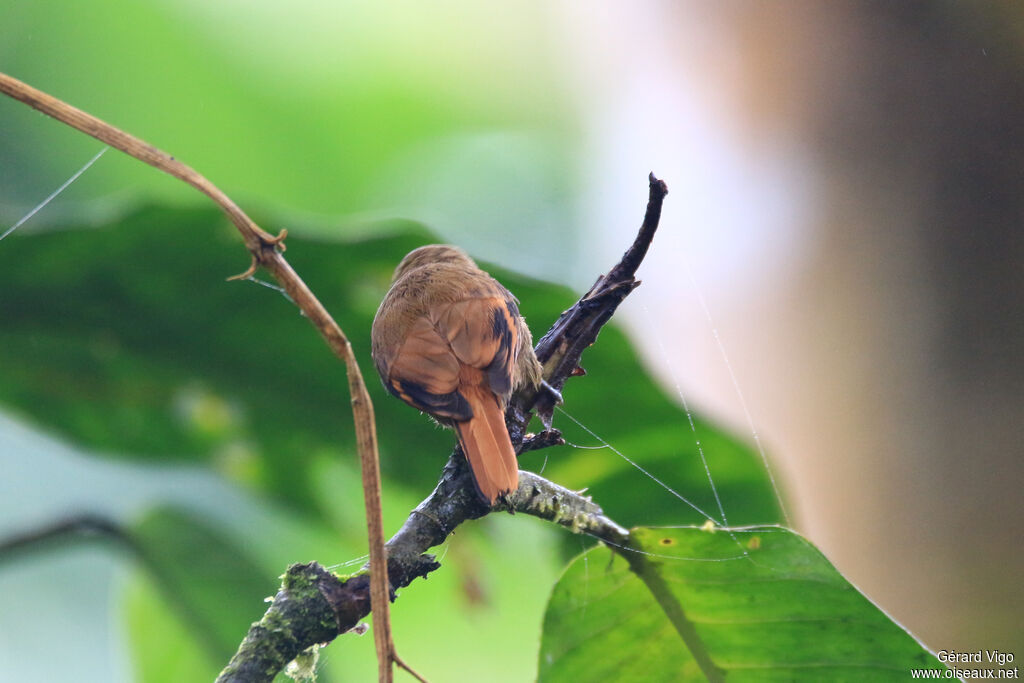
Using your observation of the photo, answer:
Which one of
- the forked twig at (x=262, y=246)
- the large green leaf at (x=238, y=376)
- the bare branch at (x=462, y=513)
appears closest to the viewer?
the forked twig at (x=262, y=246)

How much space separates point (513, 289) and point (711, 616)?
434 mm

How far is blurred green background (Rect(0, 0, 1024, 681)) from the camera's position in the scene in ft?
3.04

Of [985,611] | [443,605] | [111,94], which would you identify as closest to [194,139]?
[111,94]

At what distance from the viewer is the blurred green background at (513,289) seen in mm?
926

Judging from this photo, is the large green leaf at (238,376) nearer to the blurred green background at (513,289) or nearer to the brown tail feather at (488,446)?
the blurred green background at (513,289)

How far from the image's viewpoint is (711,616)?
25.4 inches

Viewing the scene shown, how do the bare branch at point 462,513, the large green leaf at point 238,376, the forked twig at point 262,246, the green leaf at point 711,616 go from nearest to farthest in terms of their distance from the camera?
the forked twig at point 262,246 < the bare branch at point 462,513 < the green leaf at point 711,616 < the large green leaf at point 238,376

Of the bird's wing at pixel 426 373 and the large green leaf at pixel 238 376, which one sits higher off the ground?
the large green leaf at pixel 238 376

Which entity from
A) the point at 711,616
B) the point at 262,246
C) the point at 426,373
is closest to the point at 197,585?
the point at 426,373

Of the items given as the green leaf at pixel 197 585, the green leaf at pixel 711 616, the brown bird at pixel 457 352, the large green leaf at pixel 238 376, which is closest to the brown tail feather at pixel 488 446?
the brown bird at pixel 457 352

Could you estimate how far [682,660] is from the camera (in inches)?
25.5

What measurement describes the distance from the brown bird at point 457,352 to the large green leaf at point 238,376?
13 cm

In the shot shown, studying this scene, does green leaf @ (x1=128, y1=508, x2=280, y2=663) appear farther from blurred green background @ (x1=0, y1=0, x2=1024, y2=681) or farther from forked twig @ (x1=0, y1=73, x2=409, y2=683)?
forked twig @ (x1=0, y1=73, x2=409, y2=683)

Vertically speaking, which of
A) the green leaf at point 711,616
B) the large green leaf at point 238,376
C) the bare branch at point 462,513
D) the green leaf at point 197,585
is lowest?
the green leaf at point 711,616
